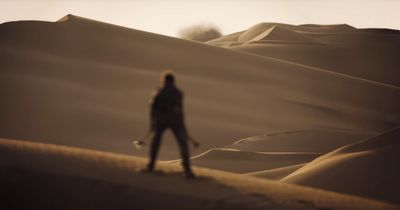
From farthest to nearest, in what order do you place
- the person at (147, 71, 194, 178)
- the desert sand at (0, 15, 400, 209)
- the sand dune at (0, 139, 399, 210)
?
the person at (147, 71, 194, 178) → the desert sand at (0, 15, 400, 209) → the sand dune at (0, 139, 399, 210)

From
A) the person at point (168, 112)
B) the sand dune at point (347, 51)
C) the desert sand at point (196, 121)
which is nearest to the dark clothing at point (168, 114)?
the person at point (168, 112)

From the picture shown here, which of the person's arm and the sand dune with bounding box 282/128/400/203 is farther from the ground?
the person's arm

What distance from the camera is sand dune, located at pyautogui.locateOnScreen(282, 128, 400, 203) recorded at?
12250mm

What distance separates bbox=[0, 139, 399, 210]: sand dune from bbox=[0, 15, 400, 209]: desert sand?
0.03 metres

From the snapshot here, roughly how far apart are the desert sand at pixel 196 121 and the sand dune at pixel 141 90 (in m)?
0.07

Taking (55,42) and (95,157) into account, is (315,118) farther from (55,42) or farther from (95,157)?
(95,157)

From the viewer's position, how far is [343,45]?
5150 centimetres

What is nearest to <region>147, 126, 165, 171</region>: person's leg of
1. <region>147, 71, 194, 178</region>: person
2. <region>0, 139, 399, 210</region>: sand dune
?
<region>147, 71, 194, 178</region>: person

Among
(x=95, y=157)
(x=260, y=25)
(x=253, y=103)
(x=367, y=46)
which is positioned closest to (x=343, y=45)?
(x=367, y=46)

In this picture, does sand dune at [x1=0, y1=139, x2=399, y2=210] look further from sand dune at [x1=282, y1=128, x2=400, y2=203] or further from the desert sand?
sand dune at [x1=282, y1=128, x2=400, y2=203]

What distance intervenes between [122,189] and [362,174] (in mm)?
5118

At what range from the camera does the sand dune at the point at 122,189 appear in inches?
356

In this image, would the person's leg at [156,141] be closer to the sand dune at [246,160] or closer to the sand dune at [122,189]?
the sand dune at [122,189]

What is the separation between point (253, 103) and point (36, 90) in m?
8.44
